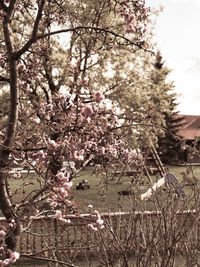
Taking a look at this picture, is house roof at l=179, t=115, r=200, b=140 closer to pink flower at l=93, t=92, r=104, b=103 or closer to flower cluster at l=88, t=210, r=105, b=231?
flower cluster at l=88, t=210, r=105, b=231

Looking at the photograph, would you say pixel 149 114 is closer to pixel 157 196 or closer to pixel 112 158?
pixel 157 196

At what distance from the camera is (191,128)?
257 ft

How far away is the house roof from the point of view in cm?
7456

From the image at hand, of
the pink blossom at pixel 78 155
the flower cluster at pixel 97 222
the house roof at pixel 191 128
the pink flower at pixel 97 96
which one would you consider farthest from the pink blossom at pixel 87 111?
the house roof at pixel 191 128

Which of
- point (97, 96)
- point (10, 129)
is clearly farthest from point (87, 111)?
point (10, 129)

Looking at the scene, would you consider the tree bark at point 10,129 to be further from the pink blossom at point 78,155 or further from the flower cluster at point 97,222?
the flower cluster at point 97,222

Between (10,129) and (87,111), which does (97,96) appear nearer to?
(87,111)

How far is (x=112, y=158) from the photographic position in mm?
8672

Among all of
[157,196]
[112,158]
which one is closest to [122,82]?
[112,158]

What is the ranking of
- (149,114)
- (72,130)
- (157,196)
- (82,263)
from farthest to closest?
1. (82,263)
2. (157,196)
3. (149,114)
4. (72,130)

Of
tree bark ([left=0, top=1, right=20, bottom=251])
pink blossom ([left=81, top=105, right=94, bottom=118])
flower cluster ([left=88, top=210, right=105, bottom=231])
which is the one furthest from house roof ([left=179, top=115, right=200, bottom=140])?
pink blossom ([left=81, top=105, right=94, bottom=118])

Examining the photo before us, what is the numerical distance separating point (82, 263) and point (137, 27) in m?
8.02

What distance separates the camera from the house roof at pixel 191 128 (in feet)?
245

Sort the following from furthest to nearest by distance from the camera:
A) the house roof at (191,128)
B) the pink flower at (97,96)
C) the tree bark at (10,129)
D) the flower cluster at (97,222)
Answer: the house roof at (191,128), the flower cluster at (97,222), the tree bark at (10,129), the pink flower at (97,96)
